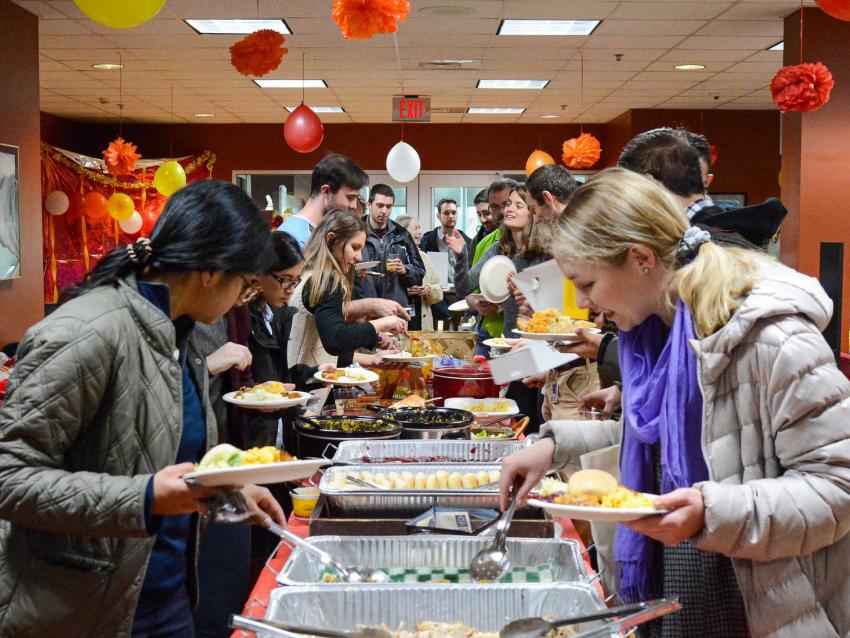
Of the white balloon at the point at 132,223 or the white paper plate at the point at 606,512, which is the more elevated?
the white balloon at the point at 132,223

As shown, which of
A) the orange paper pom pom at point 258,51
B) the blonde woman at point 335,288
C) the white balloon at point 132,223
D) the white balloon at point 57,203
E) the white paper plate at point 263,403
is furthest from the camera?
the white balloon at point 132,223

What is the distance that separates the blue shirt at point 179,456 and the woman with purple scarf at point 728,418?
722mm

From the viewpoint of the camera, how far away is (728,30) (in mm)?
7203

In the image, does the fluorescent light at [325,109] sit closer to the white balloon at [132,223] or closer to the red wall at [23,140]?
the white balloon at [132,223]

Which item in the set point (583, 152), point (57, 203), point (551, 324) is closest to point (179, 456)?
point (551, 324)

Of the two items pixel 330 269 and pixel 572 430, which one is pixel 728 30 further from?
pixel 572 430

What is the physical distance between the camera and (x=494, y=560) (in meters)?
1.72

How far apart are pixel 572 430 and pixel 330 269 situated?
2.07m

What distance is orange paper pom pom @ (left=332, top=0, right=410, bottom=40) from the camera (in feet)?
13.4

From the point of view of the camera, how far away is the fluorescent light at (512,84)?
378 inches

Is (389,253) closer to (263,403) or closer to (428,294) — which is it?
(428,294)

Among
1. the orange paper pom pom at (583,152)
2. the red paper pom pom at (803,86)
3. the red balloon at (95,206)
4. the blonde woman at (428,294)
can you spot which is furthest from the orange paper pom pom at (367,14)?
the red balloon at (95,206)

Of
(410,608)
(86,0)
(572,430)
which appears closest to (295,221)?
(86,0)

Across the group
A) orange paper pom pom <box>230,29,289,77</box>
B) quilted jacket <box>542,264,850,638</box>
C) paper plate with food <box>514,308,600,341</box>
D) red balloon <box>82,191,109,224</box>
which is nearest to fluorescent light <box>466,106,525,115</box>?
red balloon <box>82,191,109,224</box>
